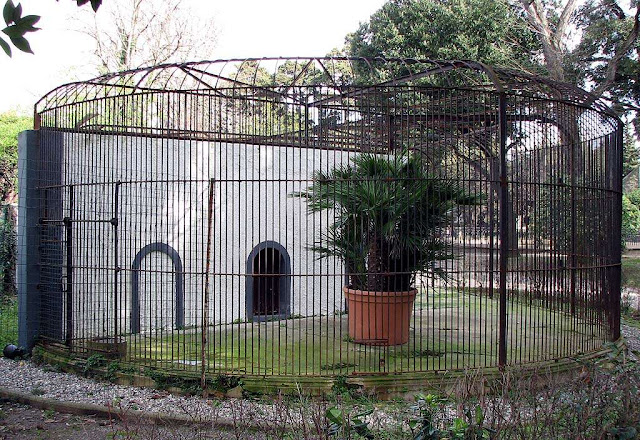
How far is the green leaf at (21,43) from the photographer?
88.1 inches

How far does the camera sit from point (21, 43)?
7.39 feet

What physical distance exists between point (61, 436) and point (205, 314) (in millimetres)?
2093

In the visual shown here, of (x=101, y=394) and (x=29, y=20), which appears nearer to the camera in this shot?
(x=29, y=20)

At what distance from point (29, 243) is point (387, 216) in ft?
19.3

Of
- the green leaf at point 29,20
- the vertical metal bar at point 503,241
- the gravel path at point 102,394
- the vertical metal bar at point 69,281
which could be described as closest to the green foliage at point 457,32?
the vertical metal bar at point 503,241

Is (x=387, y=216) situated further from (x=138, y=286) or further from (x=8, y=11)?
(x=8, y=11)

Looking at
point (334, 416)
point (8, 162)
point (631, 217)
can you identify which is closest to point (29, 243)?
point (334, 416)

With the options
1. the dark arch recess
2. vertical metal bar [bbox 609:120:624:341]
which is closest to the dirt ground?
the dark arch recess

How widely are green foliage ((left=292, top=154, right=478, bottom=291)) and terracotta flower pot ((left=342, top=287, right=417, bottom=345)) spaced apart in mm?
→ 161

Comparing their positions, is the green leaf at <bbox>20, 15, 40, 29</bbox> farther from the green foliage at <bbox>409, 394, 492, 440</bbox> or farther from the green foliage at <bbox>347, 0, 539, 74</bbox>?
the green foliage at <bbox>347, 0, 539, 74</bbox>

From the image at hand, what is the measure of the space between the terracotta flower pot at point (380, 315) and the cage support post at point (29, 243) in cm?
512

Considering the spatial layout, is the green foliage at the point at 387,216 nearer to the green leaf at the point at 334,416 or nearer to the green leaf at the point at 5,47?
the green leaf at the point at 334,416

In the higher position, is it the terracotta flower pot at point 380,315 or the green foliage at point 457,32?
the green foliage at point 457,32

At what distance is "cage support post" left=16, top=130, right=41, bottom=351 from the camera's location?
9406 mm
